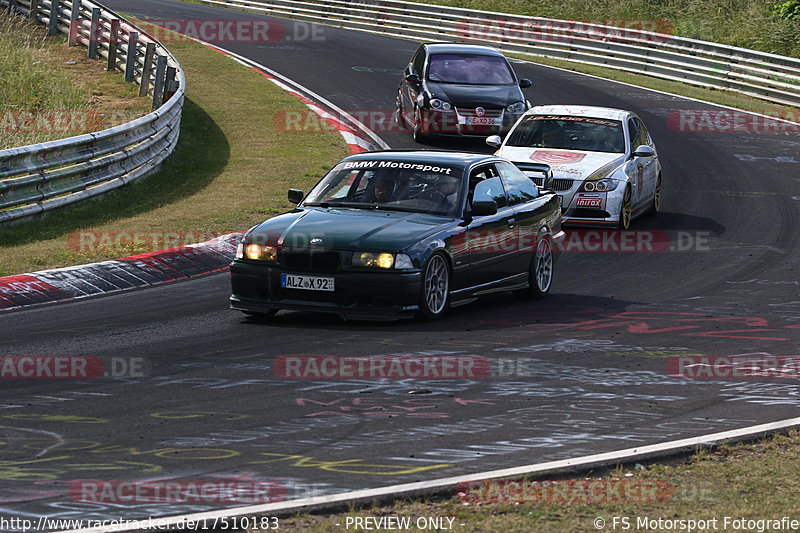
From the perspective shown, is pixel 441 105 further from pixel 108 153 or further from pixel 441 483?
pixel 441 483

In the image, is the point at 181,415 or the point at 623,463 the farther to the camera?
the point at 181,415

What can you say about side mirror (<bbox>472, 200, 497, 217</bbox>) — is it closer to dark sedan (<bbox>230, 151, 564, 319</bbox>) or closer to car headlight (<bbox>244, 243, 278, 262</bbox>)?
dark sedan (<bbox>230, 151, 564, 319</bbox>)

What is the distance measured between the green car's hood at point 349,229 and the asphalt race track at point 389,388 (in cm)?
69

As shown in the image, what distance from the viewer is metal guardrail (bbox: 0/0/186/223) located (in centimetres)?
1490

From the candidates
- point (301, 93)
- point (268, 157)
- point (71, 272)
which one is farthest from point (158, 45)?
point (71, 272)

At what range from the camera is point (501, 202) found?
40.3ft

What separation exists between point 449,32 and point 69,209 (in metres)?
25.6

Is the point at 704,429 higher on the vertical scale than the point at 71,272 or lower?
higher

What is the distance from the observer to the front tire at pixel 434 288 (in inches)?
424

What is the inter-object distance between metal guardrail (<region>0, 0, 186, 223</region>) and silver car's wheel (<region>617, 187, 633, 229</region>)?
678 centimetres

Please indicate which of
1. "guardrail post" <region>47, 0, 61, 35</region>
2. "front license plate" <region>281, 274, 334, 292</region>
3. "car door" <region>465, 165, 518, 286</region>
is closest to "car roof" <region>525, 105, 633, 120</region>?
"car door" <region>465, 165, 518, 286</region>

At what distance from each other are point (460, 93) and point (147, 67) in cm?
640

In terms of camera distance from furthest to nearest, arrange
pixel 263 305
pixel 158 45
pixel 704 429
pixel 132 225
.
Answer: pixel 158 45
pixel 132 225
pixel 263 305
pixel 704 429

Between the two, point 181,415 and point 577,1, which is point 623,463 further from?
point 577,1
